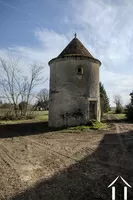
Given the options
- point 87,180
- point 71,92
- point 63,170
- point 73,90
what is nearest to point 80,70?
point 73,90

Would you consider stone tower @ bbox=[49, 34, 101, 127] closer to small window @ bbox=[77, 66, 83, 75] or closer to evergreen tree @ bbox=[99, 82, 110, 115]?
small window @ bbox=[77, 66, 83, 75]

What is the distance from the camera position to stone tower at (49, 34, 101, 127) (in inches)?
653

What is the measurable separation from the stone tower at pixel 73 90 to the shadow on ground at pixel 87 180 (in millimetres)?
8433

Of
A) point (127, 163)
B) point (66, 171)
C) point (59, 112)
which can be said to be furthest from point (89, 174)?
point (59, 112)

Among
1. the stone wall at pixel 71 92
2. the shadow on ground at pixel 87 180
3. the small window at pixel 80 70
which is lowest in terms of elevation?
the shadow on ground at pixel 87 180

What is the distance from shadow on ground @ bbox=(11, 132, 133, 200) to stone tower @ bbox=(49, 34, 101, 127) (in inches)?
332

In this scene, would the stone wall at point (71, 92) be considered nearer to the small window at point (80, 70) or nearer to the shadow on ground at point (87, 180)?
the small window at point (80, 70)

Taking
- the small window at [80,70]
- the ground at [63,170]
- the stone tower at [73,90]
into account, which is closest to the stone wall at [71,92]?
the stone tower at [73,90]

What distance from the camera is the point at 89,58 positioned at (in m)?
17.3

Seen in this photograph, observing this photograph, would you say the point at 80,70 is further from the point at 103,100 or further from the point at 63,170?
the point at 103,100

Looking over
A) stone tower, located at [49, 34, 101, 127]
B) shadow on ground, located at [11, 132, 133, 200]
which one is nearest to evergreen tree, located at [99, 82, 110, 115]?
stone tower, located at [49, 34, 101, 127]

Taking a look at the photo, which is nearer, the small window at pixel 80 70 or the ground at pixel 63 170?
the ground at pixel 63 170

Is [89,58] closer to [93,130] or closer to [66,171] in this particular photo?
[93,130]

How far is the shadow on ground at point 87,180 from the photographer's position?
4792 mm
